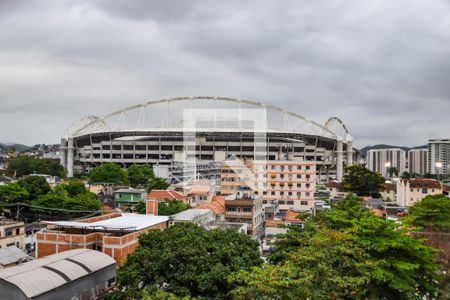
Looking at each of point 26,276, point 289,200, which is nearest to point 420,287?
point 26,276

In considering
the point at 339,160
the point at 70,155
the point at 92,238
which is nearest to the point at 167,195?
the point at 92,238

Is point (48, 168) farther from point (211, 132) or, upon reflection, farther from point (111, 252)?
point (111, 252)

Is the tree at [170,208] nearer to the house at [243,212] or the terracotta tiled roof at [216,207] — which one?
the terracotta tiled roof at [216,207]

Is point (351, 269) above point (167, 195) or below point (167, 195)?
below

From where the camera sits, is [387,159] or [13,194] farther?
[387,159]

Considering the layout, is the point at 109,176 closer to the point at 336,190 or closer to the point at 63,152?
the point at 336,190

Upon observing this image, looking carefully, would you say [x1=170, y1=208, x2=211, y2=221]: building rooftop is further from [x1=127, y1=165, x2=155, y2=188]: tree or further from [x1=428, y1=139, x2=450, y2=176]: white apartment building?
[x1=428, y1=139, x2=450, y2=176]: white apartment building

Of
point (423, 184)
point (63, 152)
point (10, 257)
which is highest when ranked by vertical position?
point (63, 152)
